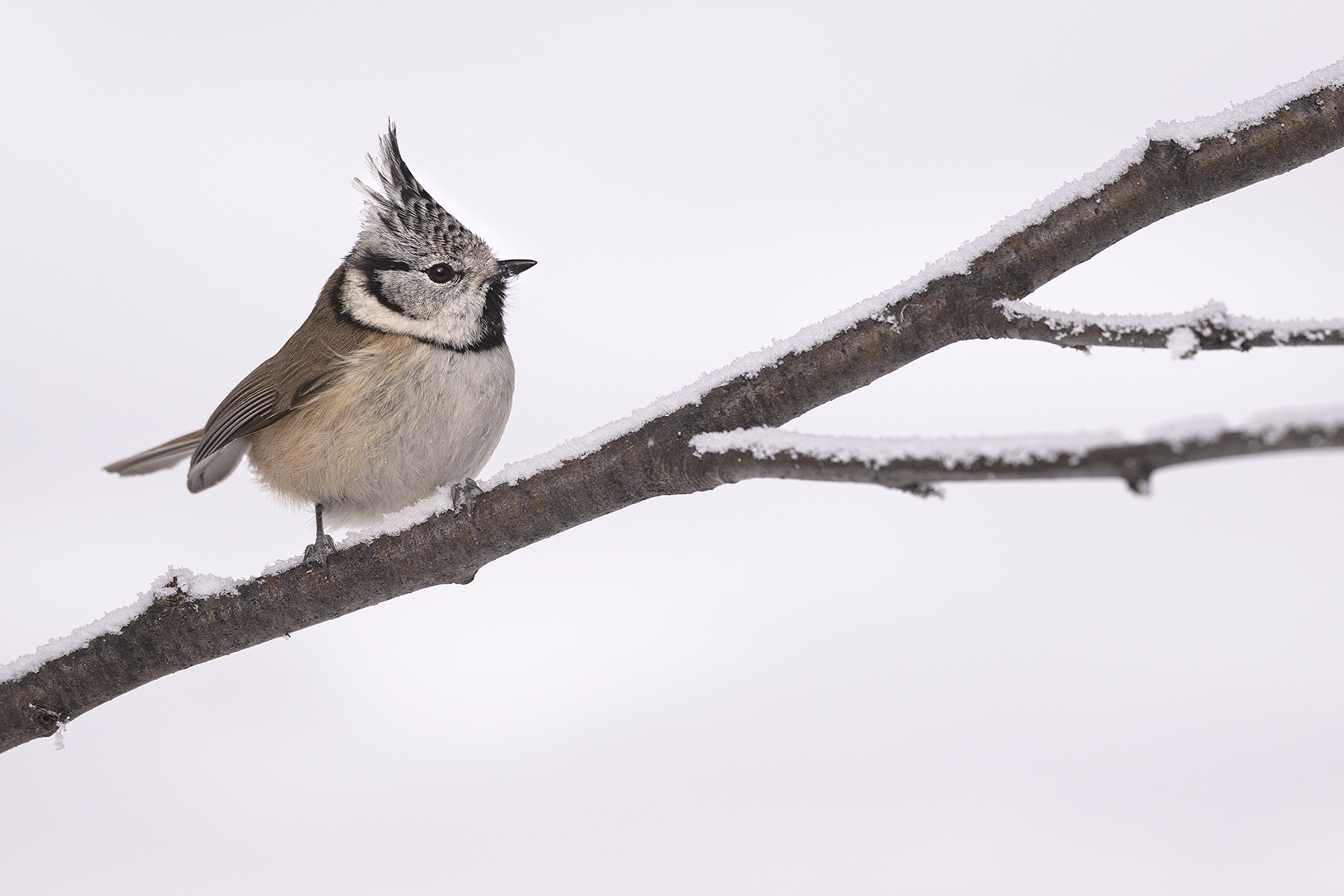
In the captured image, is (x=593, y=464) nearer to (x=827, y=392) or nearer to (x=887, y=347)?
(x=827, y=392)

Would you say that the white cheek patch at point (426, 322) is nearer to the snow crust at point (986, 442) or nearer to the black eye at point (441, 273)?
the black eye at point (441, 273)

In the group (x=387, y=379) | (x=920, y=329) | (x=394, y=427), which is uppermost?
(x=387, y=379)

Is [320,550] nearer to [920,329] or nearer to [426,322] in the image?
[426,322]

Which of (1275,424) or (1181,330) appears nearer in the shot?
(1275,424)

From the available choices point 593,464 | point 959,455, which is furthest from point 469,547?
point 959,455

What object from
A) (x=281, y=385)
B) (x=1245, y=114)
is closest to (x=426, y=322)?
(x=281, y=385)

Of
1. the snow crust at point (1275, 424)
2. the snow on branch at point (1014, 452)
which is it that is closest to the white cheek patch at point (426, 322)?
the snow on branch at point (1014, 452)

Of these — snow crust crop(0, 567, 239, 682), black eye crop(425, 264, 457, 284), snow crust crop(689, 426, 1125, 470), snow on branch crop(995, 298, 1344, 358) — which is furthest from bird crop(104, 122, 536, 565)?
snow on branch crop(995, 298, 1344, 358)

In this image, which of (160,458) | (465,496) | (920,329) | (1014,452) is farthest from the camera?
(160,458)

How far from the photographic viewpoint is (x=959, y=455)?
173 centimetres

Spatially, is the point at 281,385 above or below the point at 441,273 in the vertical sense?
below

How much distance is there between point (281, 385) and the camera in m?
3.49

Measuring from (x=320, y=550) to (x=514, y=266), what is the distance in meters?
1.21

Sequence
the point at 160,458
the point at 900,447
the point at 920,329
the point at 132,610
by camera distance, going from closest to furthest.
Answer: the point at 900,447 < the point at 920,329 < the point at 132,610 < the point at 160,458
